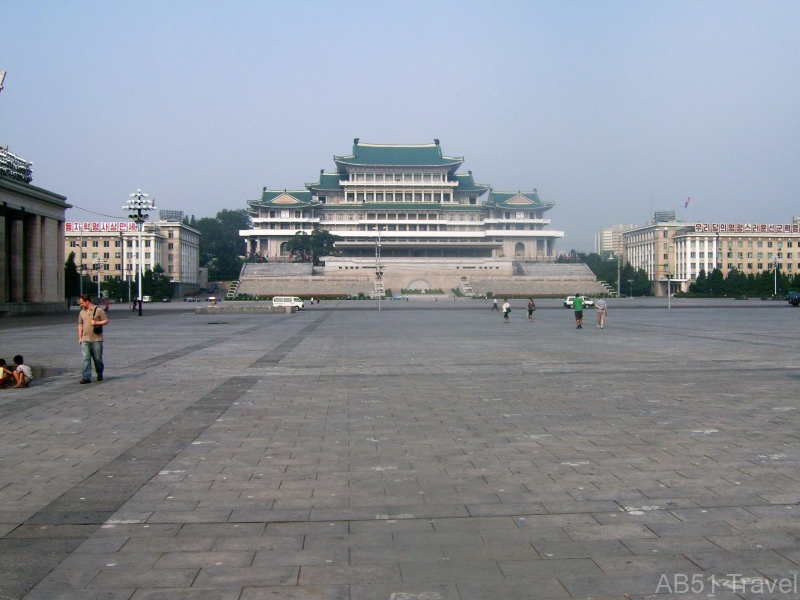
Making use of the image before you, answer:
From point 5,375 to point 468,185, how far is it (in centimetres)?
8548

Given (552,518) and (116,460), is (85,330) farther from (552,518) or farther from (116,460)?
(552,518)

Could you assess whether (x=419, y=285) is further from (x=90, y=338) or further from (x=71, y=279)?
(x=90, y=338)

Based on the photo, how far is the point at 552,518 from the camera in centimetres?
471

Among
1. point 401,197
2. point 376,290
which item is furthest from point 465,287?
point 401,197

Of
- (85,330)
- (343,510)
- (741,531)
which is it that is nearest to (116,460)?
(343,510)

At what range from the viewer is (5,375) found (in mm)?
11016

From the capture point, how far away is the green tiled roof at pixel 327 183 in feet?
301

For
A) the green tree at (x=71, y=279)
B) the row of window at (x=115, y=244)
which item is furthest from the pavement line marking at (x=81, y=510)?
the row of window at (x=115, y=244)

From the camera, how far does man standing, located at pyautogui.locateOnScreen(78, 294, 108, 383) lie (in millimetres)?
11414

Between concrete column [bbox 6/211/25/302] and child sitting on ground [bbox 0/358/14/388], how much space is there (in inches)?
1439

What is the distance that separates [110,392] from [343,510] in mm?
6790

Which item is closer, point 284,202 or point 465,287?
point 465,287

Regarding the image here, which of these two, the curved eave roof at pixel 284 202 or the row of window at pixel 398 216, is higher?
the curved eave roof at pixel 284 202

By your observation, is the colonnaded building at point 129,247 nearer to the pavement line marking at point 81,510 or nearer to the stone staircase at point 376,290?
the stone staircase at point 376,290
